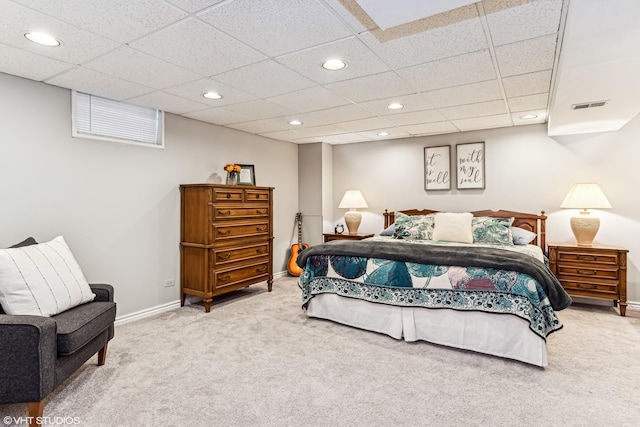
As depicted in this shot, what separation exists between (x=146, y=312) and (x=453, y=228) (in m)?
3.69

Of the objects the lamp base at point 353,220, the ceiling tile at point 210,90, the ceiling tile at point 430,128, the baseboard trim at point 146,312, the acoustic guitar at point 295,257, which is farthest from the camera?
the acoustic guitar at point 295,257

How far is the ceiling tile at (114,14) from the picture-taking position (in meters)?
1.83

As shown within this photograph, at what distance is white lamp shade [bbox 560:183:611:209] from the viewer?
399 cm

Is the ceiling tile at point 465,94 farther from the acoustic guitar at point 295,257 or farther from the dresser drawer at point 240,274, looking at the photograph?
the acoustic guitar at point 295,257

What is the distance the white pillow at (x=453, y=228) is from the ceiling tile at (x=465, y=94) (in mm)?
1454

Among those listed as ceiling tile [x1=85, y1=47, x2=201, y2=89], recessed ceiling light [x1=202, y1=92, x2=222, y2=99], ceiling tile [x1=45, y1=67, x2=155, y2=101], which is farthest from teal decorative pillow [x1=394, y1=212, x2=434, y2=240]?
ceiling tile [x1=45, y1=67, x2=155, y2=101]

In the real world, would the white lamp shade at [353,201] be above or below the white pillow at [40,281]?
above

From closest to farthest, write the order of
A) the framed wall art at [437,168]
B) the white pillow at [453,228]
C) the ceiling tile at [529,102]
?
1. the ceiling tile at [529,102]
2. the white pillow at [453,228]
3. the framed wall art at [437,168]

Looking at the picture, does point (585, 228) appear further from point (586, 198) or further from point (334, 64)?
point (334, 64)

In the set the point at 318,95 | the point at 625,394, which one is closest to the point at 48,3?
the point at 318,95

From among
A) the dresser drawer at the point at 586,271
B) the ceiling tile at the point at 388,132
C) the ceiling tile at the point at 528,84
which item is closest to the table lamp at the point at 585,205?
the dresser drawer at the point at 586,271

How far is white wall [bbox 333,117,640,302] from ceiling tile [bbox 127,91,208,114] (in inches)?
115

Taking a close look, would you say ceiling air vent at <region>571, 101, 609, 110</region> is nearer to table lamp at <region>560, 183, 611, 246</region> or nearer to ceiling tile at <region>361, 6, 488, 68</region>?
table lamp at <region>560, 183, 611, 246</region>

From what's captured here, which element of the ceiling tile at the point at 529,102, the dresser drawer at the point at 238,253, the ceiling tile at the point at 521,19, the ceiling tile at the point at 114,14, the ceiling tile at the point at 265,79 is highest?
the ceiling tile at the point at 265,79
